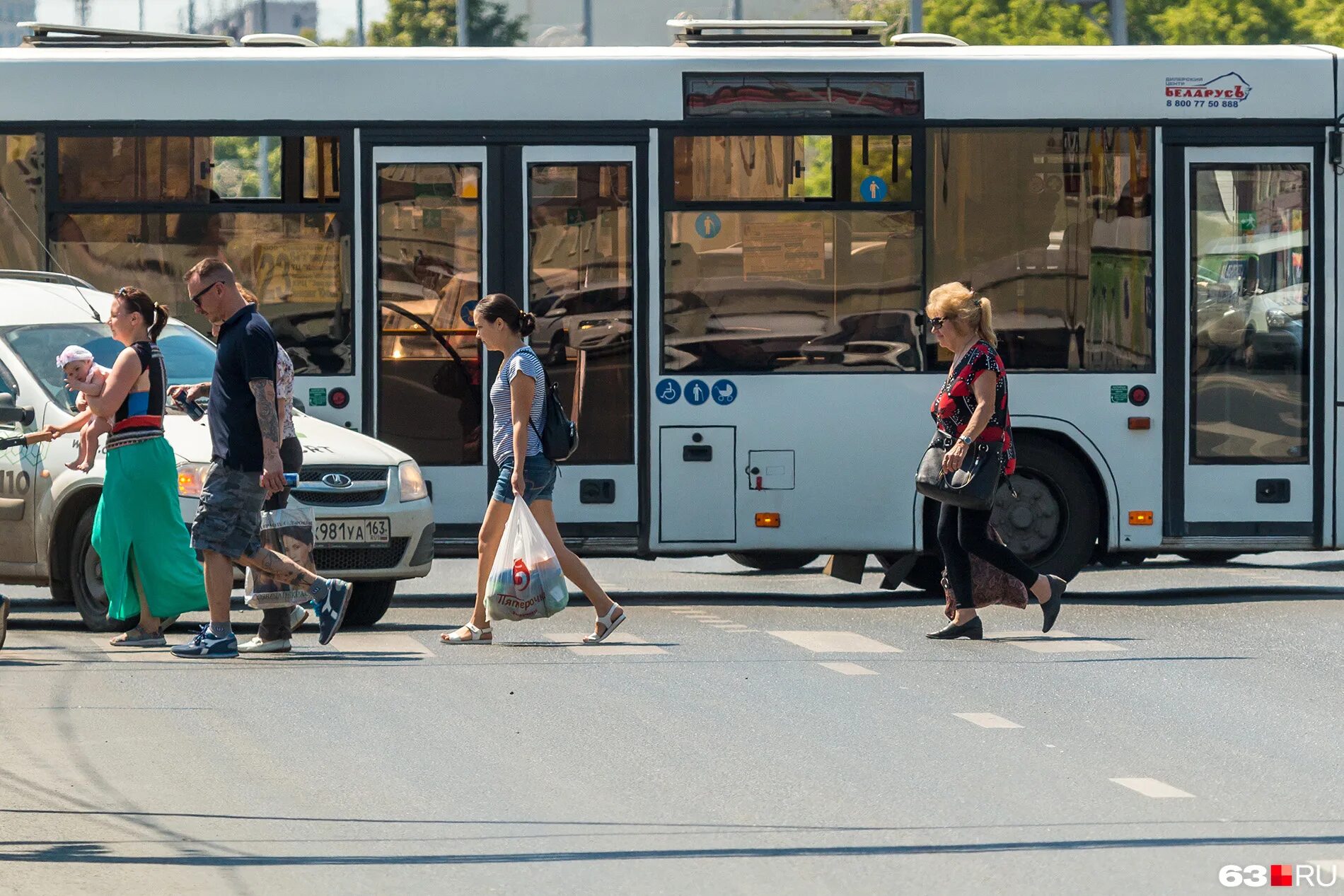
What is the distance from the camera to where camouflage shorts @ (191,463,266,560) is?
10602 millimetres

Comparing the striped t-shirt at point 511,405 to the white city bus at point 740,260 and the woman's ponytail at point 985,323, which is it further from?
the white city bus at point 740,260

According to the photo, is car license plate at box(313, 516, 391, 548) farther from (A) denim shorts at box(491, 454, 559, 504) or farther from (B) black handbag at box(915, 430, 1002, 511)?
(B) black handbag at box(915, 430, 1002, 511)

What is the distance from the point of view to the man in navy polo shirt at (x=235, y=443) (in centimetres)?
1051

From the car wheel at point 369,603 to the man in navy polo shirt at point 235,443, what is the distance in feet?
5.11

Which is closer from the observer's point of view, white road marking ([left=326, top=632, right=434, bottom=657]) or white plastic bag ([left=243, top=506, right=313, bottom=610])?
white plastic bag ([left=243, top=506, right=313, bottom=610])

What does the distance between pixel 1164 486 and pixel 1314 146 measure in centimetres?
217

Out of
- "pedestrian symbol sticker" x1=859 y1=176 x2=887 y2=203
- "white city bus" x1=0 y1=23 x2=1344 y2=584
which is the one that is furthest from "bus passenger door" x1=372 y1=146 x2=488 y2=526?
"pedestrian symbol sticker" x1=859 y1=176 x2=887 y2=203

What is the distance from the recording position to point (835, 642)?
38.2ft

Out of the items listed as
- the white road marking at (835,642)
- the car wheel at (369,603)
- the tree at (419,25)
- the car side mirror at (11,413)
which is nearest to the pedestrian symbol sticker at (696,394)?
the white road marking at (835,642)

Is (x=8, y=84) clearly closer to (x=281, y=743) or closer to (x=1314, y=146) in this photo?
(x=281, y=743)

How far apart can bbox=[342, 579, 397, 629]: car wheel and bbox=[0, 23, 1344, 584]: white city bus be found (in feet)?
3.76

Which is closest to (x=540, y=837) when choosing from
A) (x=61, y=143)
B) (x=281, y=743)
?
(x=281, y=743)

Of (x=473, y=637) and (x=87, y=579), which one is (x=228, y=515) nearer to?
(x=473, y=637)

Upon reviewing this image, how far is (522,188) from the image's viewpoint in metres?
13.7
